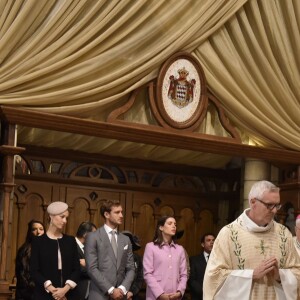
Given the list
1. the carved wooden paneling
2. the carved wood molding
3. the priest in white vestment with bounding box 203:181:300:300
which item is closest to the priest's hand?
the priest in white vestment with bounding box 203:181:300:300

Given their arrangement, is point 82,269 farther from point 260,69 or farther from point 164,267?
point 260,69

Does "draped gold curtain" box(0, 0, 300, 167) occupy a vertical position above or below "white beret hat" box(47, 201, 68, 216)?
above

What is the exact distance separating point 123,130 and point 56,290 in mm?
1688

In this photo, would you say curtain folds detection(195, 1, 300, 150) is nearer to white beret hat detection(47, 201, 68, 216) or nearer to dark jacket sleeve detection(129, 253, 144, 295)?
dark jacket sleeve detection(129, 253, 144, 295)

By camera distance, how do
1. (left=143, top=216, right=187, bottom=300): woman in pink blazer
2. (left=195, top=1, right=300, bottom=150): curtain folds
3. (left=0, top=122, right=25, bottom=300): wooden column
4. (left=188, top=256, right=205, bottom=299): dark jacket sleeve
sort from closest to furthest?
(left=0, top=122, right=25, bottom=300): wooden column, (left=143, top=216, right=187, bottom=300): woman in pink blazer, (left=188, top=256, right=205, bottom=299): dark jacket sleeve, (left=195, top=1, right=300, bottom=150): curtain folds

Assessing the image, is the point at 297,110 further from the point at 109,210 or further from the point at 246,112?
the point at 109,210

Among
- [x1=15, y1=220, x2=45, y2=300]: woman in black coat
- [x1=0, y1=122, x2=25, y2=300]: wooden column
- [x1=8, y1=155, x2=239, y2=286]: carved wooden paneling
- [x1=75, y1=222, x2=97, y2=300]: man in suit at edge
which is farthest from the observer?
[x1=8, y1=155, x2=239, y2=286]: carved wooden paneling

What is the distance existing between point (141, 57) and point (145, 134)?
718 millimetres

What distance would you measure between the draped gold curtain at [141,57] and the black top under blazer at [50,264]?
3.91 ft

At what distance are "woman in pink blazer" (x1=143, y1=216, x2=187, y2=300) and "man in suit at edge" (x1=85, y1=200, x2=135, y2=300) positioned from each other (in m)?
0.29

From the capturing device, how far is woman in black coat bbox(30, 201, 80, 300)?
6105 millimetres

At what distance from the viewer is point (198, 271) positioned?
25.0ft

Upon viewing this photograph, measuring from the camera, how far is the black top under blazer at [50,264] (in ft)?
20.1

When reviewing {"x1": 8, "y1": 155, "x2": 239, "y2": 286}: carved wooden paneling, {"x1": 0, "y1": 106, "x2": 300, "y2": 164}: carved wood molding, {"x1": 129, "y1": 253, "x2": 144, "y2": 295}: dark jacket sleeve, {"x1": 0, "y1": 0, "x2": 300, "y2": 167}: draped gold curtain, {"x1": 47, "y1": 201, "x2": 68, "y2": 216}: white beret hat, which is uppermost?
{"x1": 0, "y1": 0, "x2": 300, "y2": 167}: draped gold curtain
